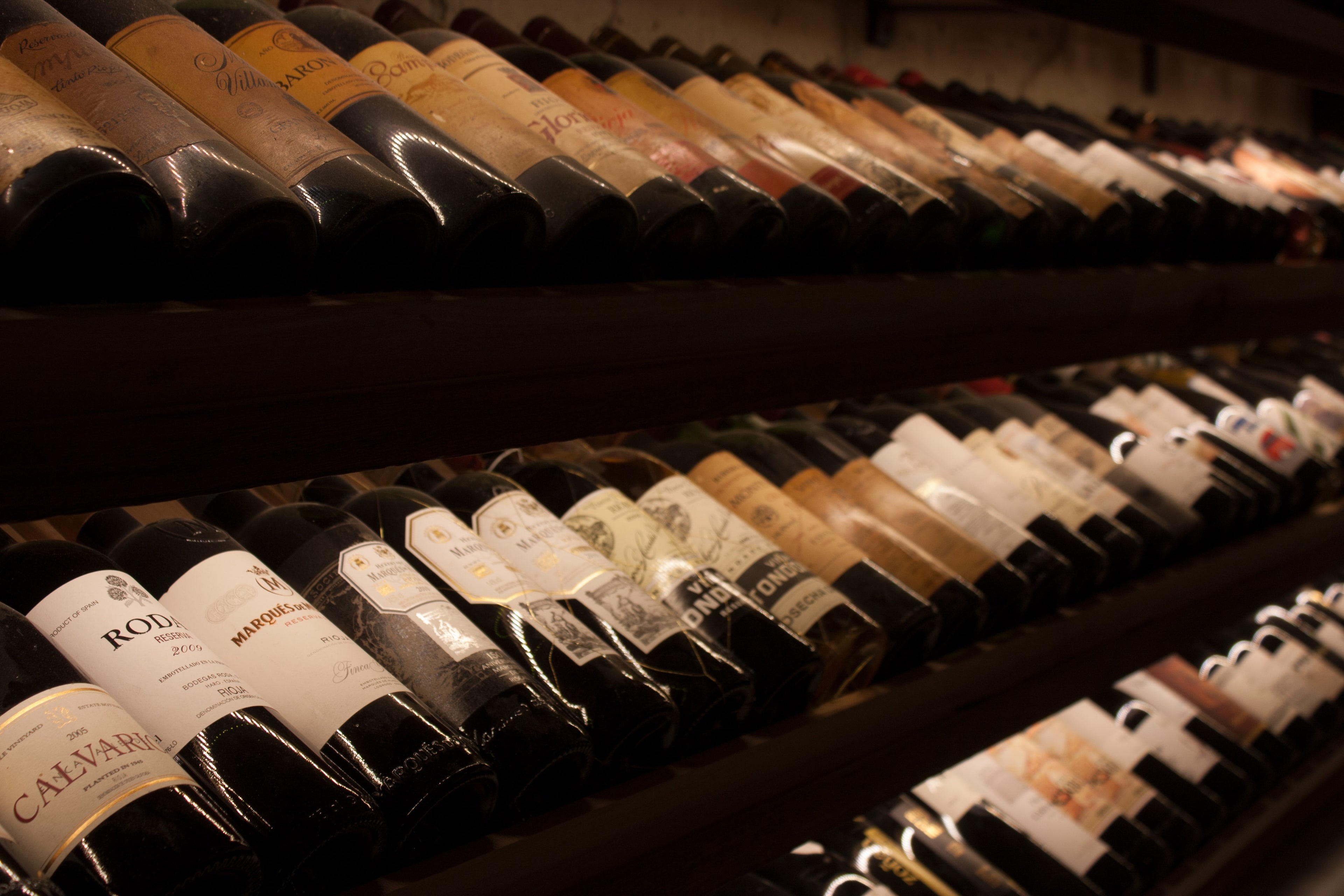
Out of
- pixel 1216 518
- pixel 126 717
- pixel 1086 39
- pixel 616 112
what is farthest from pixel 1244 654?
pixel 126 717

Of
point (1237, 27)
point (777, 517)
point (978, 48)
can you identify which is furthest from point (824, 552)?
point (978, 48)

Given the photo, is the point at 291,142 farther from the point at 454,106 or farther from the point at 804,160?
the point at 804,160

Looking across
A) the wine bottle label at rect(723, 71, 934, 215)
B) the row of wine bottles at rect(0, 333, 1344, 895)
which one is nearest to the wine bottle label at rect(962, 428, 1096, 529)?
the row of wine bottles at rect(0, 333, 1344, 895)

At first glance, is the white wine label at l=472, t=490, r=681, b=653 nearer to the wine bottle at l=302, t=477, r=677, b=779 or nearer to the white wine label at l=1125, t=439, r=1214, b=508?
the wine bottle at l=302, t=477, r=677, b=779

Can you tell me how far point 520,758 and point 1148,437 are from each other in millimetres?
1067

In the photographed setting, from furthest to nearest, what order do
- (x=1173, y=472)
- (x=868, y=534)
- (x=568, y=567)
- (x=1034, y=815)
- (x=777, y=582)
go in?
(x=1173, y=472)
(x=1034, y=815)
(x=868, y=534)
(x=777, y=582)
(x=568, y=567)

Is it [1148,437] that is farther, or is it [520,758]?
[1148,437]

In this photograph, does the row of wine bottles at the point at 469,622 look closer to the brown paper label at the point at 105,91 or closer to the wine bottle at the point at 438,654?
the wine bottle at the point at 438,654

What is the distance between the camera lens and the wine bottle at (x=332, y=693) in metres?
0.61

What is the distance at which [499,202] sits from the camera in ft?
2.13

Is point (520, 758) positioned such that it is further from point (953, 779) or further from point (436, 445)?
point (953, 779)

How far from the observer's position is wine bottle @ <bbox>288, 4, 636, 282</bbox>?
0.70 metres

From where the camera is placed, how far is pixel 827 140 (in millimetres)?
1032

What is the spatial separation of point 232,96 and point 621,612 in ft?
1.34
